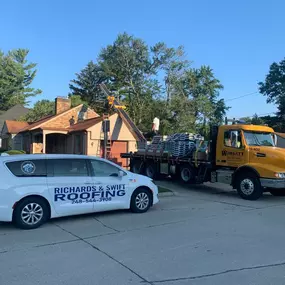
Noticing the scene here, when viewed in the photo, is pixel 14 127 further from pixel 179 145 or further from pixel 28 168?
pixel 28 168

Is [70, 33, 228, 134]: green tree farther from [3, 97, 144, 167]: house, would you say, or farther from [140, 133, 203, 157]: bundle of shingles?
[140, 133, 203, 157]: bundle of shingles

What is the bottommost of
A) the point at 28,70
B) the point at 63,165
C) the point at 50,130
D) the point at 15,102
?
the point at 63,165

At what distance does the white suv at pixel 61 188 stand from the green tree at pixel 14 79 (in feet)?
196

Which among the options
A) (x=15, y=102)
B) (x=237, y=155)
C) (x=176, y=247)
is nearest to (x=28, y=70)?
A: (x=15, y=102)

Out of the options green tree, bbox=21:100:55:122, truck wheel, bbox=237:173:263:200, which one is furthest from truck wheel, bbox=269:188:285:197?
green tree, bbox=21:100:55:122

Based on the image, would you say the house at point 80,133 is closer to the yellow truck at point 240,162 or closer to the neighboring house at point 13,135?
the neighboring house at point 13,135

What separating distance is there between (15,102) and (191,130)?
122 feet

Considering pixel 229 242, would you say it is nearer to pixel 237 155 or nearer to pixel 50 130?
pixel 237 155

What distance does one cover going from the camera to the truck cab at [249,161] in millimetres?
10773

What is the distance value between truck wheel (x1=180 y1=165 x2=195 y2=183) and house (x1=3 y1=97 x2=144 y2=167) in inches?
434

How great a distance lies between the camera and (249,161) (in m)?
11.6

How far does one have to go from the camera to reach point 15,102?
64438mm

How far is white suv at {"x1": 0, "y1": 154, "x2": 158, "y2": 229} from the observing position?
6.95m

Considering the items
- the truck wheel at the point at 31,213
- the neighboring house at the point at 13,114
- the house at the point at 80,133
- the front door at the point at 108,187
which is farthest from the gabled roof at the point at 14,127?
the truck wheel at the point at 31,213
